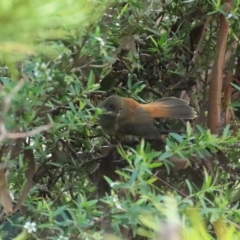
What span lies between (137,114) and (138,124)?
75 mm

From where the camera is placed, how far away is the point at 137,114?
1.77 metres

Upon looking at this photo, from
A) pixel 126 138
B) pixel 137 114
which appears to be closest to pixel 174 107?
pixel 126 138

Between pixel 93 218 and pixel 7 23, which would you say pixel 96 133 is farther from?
pixel 7 23

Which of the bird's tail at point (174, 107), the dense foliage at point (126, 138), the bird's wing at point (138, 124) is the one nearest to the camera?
the dense foliage at point (126, 138)

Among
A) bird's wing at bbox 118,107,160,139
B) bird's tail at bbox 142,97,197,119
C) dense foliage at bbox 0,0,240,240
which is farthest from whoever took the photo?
bird's wing at bbox 118,107,160,139

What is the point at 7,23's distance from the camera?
501mm

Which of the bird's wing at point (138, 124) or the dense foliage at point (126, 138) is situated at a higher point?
the dense foliage at point (126, 138)

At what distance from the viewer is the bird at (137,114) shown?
1.45m

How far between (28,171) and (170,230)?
80 centimetres

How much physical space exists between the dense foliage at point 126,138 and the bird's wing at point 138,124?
4cm

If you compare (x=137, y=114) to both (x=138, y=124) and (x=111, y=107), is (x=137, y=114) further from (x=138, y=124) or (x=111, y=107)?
(x=111, y=107)

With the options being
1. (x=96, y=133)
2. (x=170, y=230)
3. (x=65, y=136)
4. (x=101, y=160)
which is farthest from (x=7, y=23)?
(x=96, y=133)

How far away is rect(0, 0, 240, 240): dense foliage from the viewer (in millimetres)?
972

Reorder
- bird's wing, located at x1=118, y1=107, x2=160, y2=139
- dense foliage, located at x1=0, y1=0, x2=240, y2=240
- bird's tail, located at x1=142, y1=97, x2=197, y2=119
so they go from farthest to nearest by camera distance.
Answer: bird's wing, located at x1=118, y1=107, x2=160, y2=139
bird's tail, located at x1=142, y1=97, x2=197, y2=119
dense foliage, located at x1=0, y1=0, x2=240, y2=240
